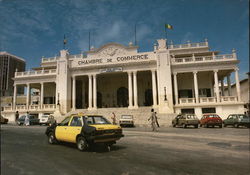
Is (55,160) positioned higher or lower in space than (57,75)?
lower

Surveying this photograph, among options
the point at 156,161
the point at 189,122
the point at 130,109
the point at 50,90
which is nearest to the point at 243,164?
the point at 156,161

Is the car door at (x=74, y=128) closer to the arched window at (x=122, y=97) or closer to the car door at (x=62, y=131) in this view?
the car door at (x=62, y=131)

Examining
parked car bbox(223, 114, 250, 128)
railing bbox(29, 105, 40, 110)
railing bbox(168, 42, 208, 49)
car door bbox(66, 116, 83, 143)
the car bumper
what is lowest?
parked car bbox(223, 114, 250, 128)

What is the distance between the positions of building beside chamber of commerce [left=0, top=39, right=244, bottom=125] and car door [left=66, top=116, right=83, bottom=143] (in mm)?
16521

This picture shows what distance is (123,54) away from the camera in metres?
30.4

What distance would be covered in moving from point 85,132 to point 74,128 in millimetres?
855

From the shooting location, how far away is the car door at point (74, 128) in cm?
744

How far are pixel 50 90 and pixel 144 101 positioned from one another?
65.7 feet

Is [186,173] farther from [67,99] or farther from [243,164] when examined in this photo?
[67,99]

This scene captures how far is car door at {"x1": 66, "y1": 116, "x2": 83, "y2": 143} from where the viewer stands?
744 cm

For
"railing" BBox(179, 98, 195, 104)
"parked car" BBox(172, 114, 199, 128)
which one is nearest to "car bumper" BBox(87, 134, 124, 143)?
"parked car" BBox(172, 114, 199, 128)

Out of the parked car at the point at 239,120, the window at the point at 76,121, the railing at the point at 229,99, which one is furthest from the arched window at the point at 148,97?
the window at the point at 76,121

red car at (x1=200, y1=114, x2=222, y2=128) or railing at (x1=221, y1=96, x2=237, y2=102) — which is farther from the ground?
railing at (x1=221, y1=96, x2=237, y2=102)

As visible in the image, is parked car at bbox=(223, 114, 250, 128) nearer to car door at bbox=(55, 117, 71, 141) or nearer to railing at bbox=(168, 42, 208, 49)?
railing at bbox=(168, 42, 208, 49)
